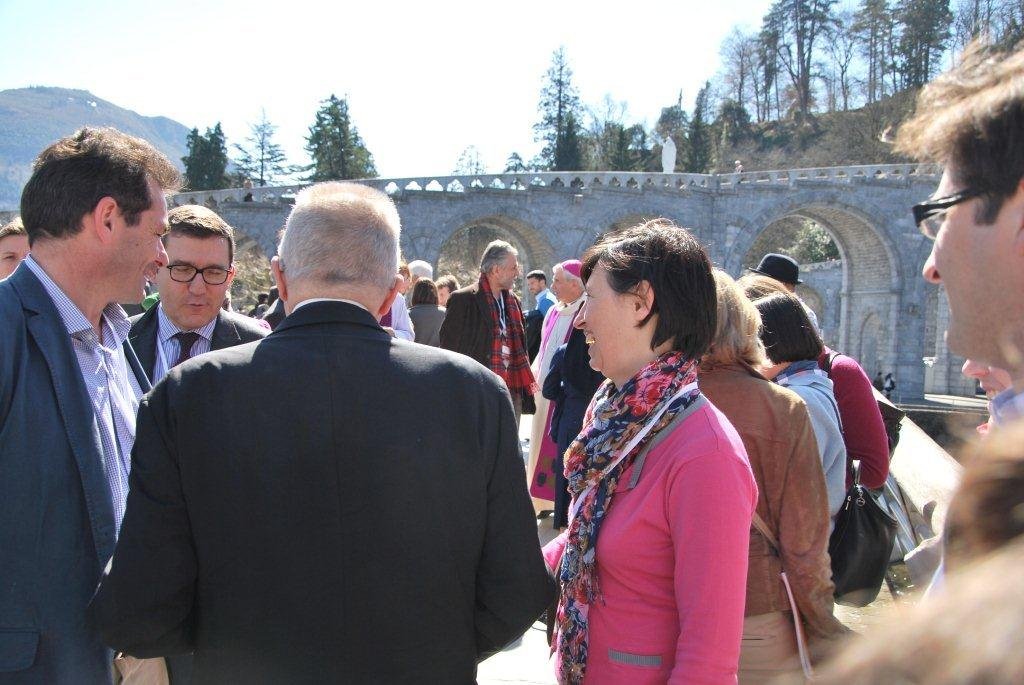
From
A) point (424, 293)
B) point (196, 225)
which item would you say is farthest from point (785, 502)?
point (424, 293)

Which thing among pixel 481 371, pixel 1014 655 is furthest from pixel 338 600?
pixel 1014 655

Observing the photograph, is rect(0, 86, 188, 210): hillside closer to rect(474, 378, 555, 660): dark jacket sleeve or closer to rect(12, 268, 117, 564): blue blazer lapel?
rect(12, 268, 117, 564): blue blazer lapel

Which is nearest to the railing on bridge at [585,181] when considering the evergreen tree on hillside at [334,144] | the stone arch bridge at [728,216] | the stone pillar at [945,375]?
the stone arch bridge at [728,216]

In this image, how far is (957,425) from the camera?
0.97m

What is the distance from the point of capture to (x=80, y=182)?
2.09 meters

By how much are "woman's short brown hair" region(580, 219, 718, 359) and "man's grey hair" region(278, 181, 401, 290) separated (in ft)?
2.35

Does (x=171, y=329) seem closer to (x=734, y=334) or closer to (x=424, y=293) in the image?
(x=734, y=334)

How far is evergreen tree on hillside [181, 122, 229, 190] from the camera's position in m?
39.1

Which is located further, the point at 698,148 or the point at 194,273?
the point at 698,148

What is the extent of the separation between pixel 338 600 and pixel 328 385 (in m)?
0.44

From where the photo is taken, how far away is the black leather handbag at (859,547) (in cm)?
306

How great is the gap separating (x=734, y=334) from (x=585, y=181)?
28909 millimetres

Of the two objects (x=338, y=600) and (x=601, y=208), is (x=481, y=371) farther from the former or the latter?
(x=601, y=208)

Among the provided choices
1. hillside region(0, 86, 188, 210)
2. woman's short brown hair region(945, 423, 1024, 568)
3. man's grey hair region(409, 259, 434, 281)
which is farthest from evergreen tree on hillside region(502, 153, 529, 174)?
hillside region(0, 86, 188, 210)
